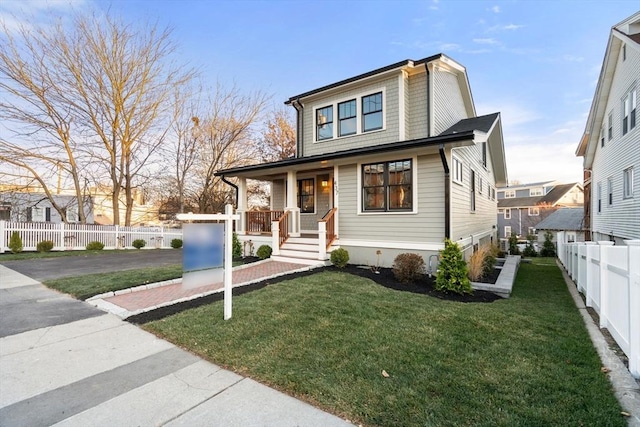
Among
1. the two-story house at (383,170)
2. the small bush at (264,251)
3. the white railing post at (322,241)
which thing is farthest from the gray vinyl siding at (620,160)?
the small bush at (264,251)

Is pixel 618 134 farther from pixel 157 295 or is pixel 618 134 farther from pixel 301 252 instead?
pixel 157 295

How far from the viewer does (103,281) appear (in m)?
7.16

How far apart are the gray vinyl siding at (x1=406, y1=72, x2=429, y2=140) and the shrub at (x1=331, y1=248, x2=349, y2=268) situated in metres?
4.39

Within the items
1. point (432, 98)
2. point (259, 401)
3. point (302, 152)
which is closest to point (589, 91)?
point (432, 98)

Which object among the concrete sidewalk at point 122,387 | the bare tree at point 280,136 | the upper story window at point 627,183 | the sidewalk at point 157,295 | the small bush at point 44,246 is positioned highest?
the bare tree at point 280,136

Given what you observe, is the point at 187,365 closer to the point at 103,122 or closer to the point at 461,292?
the point at 461,292

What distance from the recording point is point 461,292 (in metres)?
6.31

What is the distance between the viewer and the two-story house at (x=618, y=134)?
388 inches

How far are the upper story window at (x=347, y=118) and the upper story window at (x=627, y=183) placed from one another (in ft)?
32.2

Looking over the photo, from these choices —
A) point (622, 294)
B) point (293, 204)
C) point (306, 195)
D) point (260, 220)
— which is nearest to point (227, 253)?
point (622, 294)

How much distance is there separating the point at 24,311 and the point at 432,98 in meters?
A: 11.2

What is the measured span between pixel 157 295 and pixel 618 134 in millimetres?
16745

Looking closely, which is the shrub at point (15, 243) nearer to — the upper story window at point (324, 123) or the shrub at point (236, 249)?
the shrub at point (236, 249)

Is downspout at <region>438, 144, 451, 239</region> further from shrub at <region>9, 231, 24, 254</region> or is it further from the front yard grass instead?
shrub at <region>9, 231, 24, 254</region>
